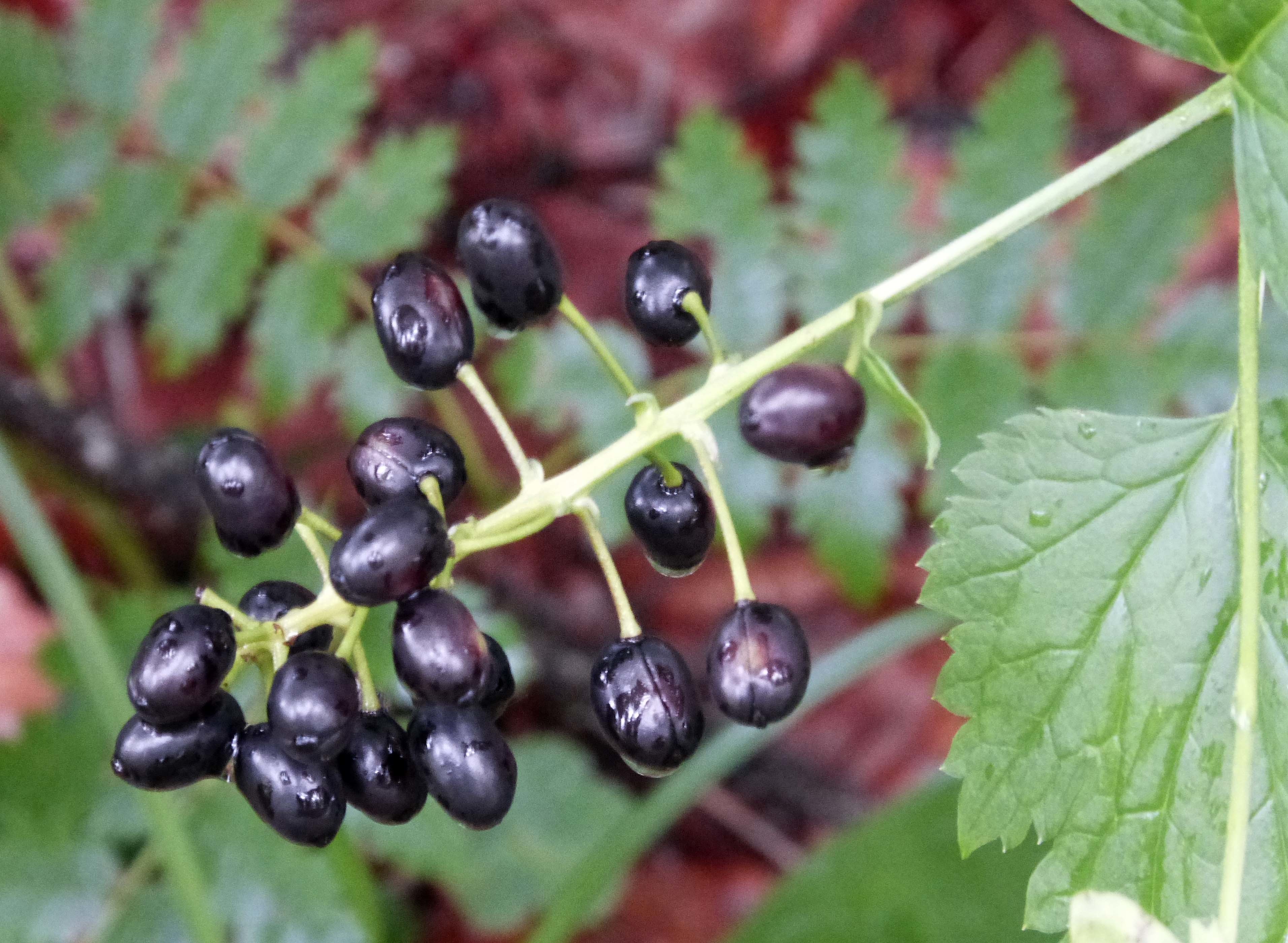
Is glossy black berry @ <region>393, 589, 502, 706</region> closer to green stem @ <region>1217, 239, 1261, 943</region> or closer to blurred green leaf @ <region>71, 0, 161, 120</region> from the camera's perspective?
green stem @ <region>1217, 239, 1261, 943</region>

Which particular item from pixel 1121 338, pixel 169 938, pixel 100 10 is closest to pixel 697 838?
pixel 169 938

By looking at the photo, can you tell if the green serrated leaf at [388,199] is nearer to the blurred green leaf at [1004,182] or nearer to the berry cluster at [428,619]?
the blurred green leaf at [1004,182]

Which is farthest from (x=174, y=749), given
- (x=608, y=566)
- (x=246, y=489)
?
(x=608, y=566)

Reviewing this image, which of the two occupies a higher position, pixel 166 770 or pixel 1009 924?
pixel 166 770

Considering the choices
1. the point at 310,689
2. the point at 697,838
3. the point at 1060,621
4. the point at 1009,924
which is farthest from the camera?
the point at 697,838

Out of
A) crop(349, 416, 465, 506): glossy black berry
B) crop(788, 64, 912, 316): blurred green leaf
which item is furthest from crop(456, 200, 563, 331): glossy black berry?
crop(788, 64, 912, 316): blurred green leaf

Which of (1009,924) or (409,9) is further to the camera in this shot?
(409,9)

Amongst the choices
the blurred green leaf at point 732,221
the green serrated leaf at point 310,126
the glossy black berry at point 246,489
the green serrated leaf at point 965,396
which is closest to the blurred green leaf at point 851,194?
the blurred green leaf at point 732,221

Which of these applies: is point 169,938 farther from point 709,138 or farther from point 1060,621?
point 709,138
